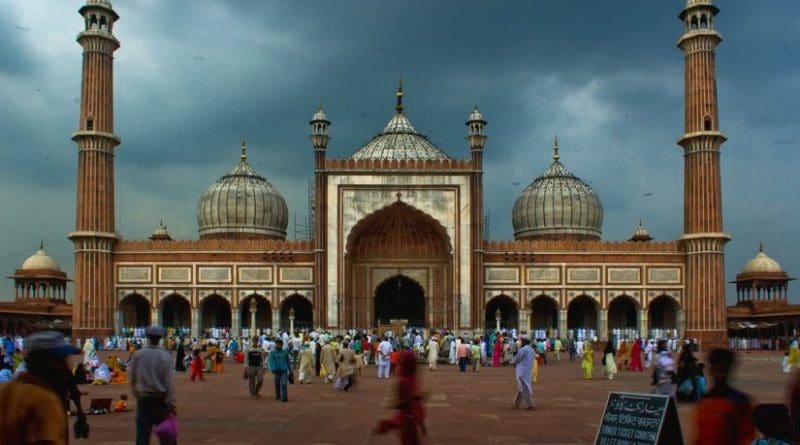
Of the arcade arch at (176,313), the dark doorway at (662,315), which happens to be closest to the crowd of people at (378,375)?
the dark doorway at (662,315)

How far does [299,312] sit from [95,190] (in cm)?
1126

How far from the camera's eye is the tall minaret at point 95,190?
1625 inches

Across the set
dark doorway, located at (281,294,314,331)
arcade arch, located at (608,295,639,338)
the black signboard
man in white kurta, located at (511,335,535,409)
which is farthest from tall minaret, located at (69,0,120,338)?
the black signboard

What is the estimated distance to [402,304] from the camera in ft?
154

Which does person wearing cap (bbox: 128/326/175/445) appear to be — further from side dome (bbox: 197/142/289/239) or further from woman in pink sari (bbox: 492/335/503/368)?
side dome (bbox: 197/142/289/239)

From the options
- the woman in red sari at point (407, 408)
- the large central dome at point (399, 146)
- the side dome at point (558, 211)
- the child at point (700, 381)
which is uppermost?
the large central dome at point (399, 146)

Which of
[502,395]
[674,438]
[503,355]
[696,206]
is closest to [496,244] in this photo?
[696,206]

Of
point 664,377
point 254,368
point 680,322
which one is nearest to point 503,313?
point 680,322

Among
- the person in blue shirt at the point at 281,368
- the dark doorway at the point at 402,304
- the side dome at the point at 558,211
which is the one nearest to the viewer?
the person in blue shirt at the point at 281,368

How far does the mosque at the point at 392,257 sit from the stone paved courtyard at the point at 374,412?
65.2ft

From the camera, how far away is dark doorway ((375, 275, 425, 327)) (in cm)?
4644

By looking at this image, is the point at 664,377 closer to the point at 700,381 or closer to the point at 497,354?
the point at 700,381

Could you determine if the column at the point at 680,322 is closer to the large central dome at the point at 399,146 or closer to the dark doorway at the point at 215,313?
the large central dome at the point at 399,146

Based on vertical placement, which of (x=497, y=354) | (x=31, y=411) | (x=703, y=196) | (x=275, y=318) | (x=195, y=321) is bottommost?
(x=497, y=354)
